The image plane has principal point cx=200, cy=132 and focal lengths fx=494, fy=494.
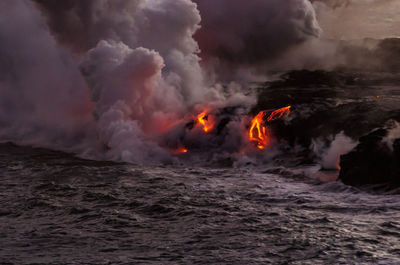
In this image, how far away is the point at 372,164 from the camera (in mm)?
12695

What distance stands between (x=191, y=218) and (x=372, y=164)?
17.1ft

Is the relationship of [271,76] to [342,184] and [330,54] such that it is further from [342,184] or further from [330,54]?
[342,184]

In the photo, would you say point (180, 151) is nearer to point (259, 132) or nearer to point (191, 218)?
point (259, 132)

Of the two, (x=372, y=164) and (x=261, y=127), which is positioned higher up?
(x=261, y=127)

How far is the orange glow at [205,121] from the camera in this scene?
18.9 metres

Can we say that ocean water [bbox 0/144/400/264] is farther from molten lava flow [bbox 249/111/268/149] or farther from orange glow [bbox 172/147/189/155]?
orange glow [bbox 172/147/189/155]

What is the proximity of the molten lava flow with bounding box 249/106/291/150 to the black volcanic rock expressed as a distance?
14.2 feet

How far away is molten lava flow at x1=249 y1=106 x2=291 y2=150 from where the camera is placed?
17.3m

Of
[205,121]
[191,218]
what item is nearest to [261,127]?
[205,121]

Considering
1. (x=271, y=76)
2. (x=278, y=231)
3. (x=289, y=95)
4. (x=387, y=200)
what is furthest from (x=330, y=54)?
(x=278, y=231)

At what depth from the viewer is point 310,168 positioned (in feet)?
48.0

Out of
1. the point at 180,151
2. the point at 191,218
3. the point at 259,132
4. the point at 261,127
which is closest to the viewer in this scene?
the point at 191,218

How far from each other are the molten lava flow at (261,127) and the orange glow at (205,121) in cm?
165

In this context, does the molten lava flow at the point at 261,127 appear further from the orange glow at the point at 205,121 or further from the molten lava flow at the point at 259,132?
the orange glow at the point at 205,121
